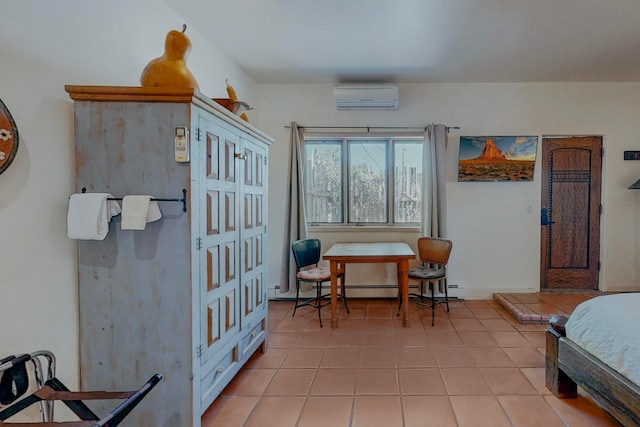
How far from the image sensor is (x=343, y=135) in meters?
4.25

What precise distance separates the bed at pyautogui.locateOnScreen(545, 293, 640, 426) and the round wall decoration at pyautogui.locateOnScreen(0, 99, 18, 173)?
9.53 feet

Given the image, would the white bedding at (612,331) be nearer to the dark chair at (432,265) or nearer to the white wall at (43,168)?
the dark chair at (432,265)

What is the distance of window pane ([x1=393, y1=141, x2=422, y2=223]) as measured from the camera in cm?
432

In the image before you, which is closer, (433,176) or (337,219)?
(433,176)

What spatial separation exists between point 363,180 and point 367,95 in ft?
3.42

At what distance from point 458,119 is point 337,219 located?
1968mm

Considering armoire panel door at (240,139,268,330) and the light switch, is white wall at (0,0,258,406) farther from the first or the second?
armoire panel door at (240,139,268,330)

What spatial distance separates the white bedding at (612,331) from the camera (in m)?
1.62

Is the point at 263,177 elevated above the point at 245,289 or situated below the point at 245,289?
above

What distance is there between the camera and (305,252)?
374cm

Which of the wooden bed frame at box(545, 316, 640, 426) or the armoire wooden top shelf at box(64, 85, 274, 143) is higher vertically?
the armoire wooden top shelf at box(64, 85, 274, 143)

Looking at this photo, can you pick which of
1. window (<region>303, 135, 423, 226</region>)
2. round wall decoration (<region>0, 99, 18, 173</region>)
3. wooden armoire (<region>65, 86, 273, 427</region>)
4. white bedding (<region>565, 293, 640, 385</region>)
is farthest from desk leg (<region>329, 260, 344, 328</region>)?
round wall decoration (<region>0, 99, 18, 173</region>)

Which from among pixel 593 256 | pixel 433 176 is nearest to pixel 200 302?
pixel 433 176

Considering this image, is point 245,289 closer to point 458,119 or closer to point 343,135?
point 343,135
